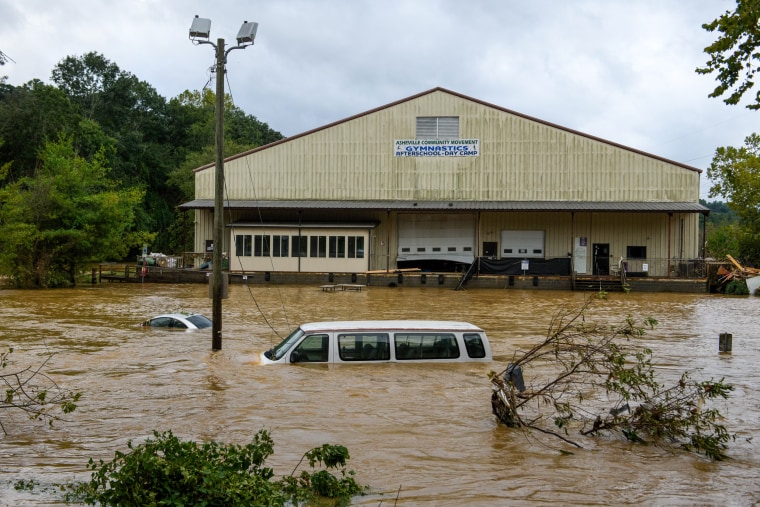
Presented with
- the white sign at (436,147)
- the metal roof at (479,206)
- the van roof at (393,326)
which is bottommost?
the van roof at (393,326)

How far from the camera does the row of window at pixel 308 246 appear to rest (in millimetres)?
48219

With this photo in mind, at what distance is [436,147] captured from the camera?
4931cm

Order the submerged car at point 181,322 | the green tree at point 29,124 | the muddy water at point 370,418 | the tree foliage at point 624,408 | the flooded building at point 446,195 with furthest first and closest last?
the green tree at point 29,124
the flooded building at point 446,195
the submerged car at point 181,322
the tree foliage at point 624,408
the muddy water at point 370,418

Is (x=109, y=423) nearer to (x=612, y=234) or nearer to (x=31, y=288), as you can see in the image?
(x=31, y=288)

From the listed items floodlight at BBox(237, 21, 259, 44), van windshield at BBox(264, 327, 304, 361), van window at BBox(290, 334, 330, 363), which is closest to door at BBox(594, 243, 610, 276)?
floodlight at BBox(237, 21, 259, 44)

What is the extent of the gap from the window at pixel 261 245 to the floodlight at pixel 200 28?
1206 inches

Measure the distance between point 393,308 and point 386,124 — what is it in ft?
68.9

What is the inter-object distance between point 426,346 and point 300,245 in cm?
3448

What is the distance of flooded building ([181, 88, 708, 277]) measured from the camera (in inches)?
1882

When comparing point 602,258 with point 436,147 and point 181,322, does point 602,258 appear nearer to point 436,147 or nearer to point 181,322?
point 436,147

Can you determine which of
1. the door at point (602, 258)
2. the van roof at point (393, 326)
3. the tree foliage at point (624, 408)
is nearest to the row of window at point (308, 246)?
the door at point (602, 258)

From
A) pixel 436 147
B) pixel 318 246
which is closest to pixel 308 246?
pixel 318 246

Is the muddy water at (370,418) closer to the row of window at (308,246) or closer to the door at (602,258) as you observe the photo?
the door at (602,258)

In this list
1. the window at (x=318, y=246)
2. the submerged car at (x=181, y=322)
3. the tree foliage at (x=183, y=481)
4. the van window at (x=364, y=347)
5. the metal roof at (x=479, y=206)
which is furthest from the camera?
the window at (x=318, y=246)
